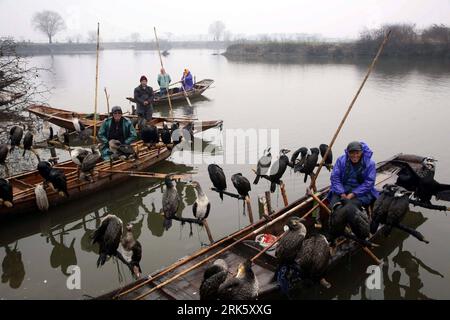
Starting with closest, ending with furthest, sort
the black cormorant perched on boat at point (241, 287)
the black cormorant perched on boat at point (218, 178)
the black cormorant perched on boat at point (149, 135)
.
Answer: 1. the black cormorant perched on boat at point (241, 287)
2. the black cormorant perched on boat at point (218, 178)
3. the black cormorant perched on boat at point (149, 135)

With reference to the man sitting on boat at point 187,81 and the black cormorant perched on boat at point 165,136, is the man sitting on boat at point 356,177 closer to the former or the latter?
the black cormorant perched on boat at point 165,136

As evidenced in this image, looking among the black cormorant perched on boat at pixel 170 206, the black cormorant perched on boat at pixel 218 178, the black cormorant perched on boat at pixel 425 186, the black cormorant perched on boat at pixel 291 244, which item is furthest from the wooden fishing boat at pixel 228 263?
the black cormorant perched on boat at pixel 425 186

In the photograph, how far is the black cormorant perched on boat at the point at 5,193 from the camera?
671 centimetres

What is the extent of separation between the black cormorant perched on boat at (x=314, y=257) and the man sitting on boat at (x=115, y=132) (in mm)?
5971

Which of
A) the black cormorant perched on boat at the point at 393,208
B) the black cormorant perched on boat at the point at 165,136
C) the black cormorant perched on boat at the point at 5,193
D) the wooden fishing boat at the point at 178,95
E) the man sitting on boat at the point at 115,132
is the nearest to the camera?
the black cormorant perched on boat at the point at 393,208

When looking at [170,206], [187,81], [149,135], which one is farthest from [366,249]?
[187,81]

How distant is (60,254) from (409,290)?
243 inches

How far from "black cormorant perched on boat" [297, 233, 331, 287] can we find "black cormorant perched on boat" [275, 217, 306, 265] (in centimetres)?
9

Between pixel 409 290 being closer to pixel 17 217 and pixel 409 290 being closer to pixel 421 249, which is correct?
pixel 421 249

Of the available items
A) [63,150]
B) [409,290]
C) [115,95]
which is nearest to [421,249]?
[409,290]

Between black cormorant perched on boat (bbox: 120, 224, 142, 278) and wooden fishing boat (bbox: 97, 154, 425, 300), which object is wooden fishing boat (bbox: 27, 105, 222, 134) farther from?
black cormorant perched on boat (bbox: 120, 224, 142, 278)

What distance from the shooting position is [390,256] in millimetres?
6570

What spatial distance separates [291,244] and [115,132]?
239 inches

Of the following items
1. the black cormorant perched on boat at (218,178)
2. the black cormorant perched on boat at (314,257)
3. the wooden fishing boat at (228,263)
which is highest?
the black cormorant perched on boat at (218,178)
